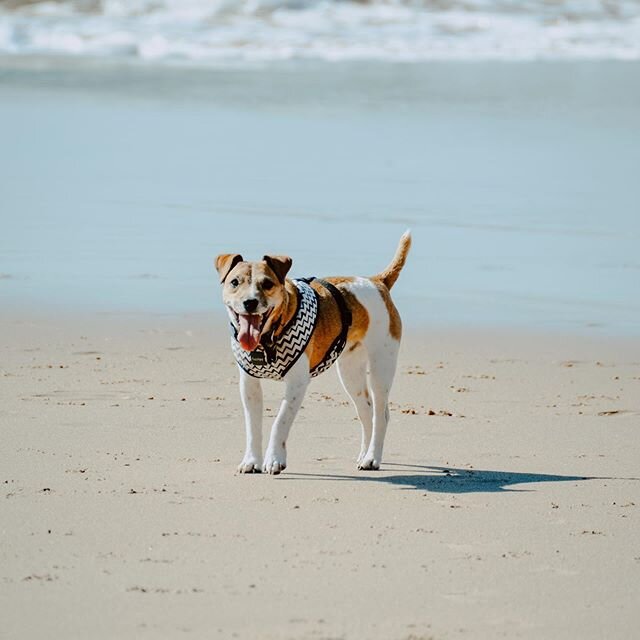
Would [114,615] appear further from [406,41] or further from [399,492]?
[406,41]

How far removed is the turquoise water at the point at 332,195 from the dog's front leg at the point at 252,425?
4024mm

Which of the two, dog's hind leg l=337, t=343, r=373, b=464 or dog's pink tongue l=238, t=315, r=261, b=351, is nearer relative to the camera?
dog's pink tongue l=238, t=315, r=261, b=351

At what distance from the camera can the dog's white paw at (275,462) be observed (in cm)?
688

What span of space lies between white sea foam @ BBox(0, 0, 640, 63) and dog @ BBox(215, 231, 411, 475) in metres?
32.6

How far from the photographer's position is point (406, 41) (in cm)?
4400

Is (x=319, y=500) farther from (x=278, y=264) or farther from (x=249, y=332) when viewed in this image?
(x=278, y=264)

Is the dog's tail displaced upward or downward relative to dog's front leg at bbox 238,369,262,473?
upward

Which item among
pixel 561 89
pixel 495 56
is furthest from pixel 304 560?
pixel 495 56

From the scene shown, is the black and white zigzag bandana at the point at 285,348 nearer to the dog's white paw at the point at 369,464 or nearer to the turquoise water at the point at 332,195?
the dog's white paw at the point at 369,464

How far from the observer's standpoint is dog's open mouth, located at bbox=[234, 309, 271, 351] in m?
6.62

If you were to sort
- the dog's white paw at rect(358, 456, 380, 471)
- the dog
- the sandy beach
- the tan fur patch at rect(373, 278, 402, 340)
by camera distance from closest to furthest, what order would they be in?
the sandy beach, the dog, the dog's white paw at rect(358, 456, 380, 471), the tan fur patch at rect(373, 278, 402, 340)

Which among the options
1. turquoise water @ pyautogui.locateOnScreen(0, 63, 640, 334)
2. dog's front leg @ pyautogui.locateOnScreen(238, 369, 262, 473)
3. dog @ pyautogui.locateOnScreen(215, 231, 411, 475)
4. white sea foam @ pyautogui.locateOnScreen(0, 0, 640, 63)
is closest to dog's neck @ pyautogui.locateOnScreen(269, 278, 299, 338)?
dog @ pyautogui.locateOnScreen(215, 231, 411, 475)

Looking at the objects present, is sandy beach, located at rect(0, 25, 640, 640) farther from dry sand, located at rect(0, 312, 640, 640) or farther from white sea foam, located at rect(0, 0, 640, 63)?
white sea foam, located at rect(0, 0, 640, 63)

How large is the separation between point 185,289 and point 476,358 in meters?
2.95
